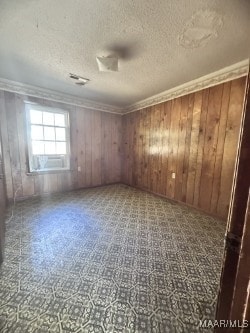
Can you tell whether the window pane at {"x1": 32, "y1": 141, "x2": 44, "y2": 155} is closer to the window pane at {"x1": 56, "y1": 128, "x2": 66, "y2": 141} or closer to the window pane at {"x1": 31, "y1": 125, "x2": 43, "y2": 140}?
the window pane at {"x1": 31, "y1": 125, "x2": 43, "y2": 140}

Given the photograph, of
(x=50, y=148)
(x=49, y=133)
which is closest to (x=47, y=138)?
(x=49, y=133)

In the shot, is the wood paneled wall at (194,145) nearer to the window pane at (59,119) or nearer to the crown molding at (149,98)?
the crown molding at (149,98)

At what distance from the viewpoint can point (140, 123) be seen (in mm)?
3824

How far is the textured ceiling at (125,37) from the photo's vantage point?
4.01 ft

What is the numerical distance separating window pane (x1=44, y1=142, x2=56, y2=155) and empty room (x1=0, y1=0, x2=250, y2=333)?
0.04 meters

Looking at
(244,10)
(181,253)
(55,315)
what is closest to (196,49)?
(244,10)

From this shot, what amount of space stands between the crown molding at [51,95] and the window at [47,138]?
242 millimetres

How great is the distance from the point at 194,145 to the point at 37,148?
321cm

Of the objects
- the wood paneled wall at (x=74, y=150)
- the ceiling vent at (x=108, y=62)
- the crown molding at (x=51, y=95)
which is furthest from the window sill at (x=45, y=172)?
the ceiling vent at (x=108, y=62)

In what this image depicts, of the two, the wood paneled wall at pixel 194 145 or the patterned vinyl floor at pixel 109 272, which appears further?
the wood paneled wall at pixel 194 145

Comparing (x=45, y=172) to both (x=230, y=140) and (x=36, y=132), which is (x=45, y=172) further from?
(x=230, y=140)

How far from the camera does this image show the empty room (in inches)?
38.7

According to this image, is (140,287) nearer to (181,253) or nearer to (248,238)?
(181,253)

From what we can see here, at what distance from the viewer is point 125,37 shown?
1.54m
